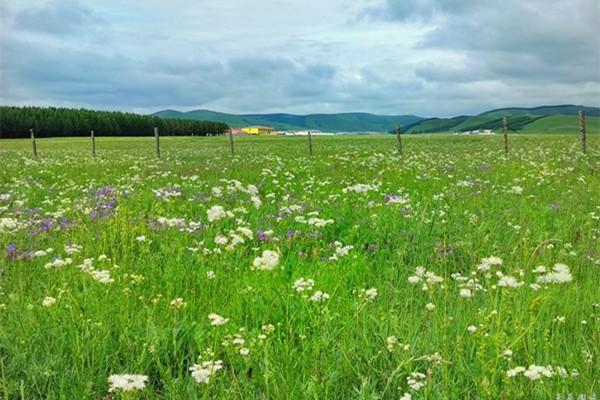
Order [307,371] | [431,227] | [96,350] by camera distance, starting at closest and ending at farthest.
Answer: [307,371]
[96,350]
[431,227]

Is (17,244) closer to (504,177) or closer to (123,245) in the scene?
(123,245)

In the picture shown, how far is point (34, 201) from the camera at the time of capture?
37.4 ft

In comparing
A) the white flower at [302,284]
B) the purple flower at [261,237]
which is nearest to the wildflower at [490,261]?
the white flower at [302,284]

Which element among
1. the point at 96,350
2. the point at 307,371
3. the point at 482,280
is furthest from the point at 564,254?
the point at 96,350

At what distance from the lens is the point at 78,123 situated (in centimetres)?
13288

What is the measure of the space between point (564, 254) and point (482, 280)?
1.33 m

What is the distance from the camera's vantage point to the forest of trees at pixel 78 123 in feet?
412

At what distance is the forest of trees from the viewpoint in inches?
4943

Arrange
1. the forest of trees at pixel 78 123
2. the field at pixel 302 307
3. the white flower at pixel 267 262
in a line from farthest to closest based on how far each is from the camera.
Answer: the forest of trees at pixel 78 123 < the white flower at pixel 267 262 < the field at pixel 302 307

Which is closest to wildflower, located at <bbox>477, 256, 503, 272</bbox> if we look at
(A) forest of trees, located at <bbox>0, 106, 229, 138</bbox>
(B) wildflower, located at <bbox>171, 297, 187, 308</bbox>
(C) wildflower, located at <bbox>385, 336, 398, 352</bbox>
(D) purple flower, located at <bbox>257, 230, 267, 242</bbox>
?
(C) wildflower, located at <bbox>385, 336, 398, 352</bbox>

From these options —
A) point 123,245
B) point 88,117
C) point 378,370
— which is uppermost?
point 88,117

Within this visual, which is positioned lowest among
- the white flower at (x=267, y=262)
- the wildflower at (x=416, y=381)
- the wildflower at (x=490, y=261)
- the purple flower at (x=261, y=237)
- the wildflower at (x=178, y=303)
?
the wildflower at (x=416, y=381)

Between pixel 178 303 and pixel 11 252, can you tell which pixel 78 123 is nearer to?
pixel 11 252

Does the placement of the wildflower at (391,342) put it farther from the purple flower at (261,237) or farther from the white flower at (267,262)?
the purple flower at (261,237)
